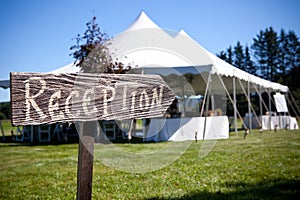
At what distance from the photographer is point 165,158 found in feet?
15.1

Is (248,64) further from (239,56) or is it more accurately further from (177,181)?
(177,181)

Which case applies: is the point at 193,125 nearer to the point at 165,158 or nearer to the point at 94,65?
the point at 94,65

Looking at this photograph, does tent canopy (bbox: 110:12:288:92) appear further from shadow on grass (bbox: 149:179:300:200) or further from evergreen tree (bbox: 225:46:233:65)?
evergreen tree (bbox: 225:46:233:65)

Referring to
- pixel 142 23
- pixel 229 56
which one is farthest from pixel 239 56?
pixel 142 23

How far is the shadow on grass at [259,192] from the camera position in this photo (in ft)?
10.2

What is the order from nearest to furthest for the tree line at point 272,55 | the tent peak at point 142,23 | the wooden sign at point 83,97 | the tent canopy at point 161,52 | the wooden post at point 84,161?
the wooden sign at point 83,97 → the wooden post at point 84,161 → the tent canopy at point 161,52 → the tent peak at point 142,23 → the tree line at point 272,55

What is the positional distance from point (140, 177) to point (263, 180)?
1509 mm

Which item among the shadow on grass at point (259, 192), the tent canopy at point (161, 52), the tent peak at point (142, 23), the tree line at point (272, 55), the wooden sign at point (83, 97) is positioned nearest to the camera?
the wooden sign at point (83, 97)

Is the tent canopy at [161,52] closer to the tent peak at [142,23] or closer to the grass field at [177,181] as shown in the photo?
the tent peak at [142,23]

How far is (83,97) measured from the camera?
1.54 m

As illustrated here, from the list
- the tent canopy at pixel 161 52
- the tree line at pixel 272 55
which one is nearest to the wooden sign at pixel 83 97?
the tent canopy at pixel 161 52

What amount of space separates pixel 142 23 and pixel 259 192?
982 centimetres

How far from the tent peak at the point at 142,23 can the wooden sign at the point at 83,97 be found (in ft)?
33.7

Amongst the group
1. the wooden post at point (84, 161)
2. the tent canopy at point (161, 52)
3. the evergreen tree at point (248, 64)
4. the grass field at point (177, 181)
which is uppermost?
the evergreen tree at point (248, 64)
